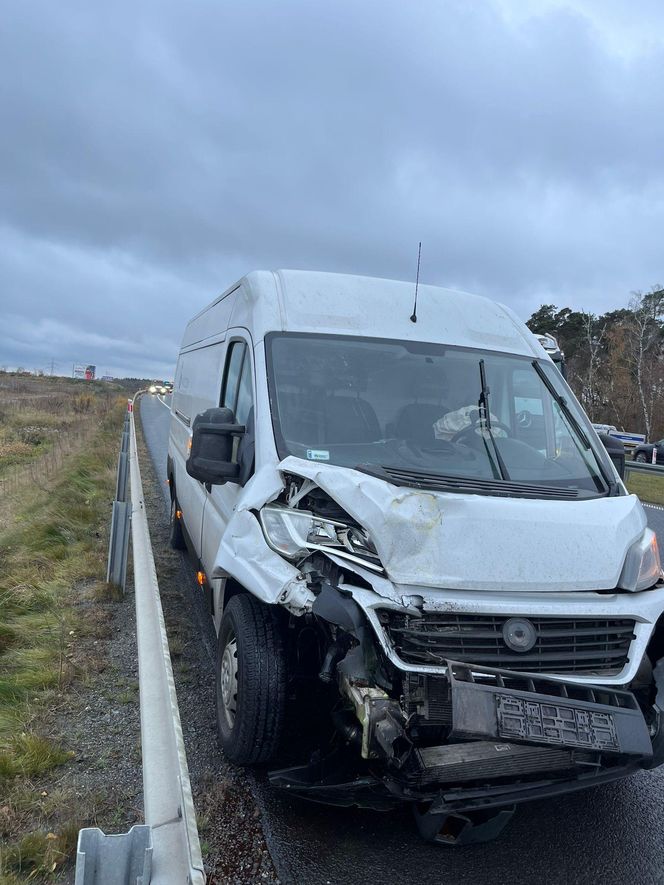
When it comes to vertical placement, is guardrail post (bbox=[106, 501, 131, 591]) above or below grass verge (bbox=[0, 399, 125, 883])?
above

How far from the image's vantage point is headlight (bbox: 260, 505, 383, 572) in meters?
2.80

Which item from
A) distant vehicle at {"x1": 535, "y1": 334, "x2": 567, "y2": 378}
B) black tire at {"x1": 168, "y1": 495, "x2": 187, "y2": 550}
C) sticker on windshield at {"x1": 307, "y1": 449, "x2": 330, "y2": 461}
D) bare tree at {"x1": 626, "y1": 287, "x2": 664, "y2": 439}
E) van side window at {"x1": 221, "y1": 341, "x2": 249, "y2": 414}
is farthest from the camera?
bare tree at {"x1": 626, "y1": 287, "x2": 664, "y2": 439}

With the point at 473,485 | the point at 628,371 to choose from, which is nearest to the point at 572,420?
the point at 473,485

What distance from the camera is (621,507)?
3.26 meters

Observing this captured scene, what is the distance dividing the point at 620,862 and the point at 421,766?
1.26 m

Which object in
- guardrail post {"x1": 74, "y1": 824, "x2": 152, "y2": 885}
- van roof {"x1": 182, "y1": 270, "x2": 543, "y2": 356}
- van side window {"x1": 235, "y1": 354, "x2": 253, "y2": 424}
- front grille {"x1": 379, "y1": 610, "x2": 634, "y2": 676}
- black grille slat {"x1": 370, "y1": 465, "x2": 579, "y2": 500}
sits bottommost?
guardrail post {"x1": 74, "y1": 824, "x2": 152, "y2": 885}

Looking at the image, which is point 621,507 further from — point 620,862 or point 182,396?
point 182,396

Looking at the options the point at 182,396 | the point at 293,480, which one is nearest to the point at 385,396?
the point at 293,480

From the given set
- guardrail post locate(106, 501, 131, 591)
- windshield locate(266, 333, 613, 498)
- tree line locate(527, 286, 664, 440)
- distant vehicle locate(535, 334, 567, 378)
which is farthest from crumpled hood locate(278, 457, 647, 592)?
tree line locate(527, 286, 664, 440)

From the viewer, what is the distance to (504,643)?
8.82ft

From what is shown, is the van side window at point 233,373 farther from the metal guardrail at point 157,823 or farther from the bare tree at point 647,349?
the bare tree at point 647,349

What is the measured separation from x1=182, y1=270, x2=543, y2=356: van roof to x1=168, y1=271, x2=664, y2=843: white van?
59 millimetres

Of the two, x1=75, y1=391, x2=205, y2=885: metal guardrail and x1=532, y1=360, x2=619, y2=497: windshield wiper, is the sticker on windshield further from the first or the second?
x1=532, y1=360, x2=619, y2=497: windshield wiper

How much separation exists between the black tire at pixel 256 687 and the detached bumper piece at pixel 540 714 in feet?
2.85
